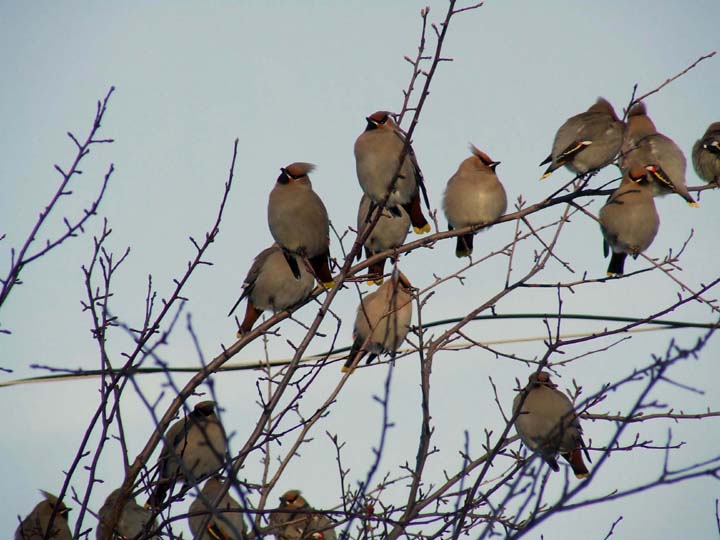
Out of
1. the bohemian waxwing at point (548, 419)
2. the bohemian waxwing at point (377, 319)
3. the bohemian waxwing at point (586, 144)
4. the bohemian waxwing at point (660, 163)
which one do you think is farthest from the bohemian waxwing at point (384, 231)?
the bohemian waxwing at point (548, 419)

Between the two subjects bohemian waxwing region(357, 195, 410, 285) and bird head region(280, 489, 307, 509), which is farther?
bohemian waxwing region(357, 195, 410, 285)

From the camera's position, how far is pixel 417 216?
5570 mm

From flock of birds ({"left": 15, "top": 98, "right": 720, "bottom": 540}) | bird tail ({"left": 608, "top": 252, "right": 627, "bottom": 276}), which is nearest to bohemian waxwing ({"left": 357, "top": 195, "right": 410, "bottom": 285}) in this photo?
flock of birds ({"left": 15, "top": 98, "right": 720, "bottom": 540})

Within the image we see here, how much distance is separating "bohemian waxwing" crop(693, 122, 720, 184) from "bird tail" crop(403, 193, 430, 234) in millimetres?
3348

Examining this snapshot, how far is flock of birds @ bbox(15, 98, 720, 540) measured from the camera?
5309mm

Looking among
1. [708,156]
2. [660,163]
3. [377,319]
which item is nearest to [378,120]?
[377,319]

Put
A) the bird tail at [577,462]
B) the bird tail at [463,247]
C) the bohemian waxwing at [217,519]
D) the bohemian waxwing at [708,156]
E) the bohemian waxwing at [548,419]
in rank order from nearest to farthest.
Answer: the bohemian waxwing at [217,519] < the bohemian waxwing at [548,419] < the bird tail at [577,462] < the bird tail at [463,247] < the bohemian waxwing at [708,156]

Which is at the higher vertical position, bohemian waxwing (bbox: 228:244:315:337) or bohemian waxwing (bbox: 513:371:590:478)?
bohemian waxwing (bbox: 228:244:315:337)

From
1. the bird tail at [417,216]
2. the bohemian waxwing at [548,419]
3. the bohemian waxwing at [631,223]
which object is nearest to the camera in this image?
the bohemian waxwing at [548,419]

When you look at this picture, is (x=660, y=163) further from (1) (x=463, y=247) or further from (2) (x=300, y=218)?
(2) (x=300, y=218)

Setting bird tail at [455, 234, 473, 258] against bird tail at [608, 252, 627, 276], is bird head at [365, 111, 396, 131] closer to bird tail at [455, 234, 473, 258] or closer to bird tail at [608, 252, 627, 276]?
bird tail at [455, 234, 473, 258]

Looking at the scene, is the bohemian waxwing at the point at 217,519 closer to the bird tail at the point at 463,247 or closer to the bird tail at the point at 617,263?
the bird tail at the point at 463,247

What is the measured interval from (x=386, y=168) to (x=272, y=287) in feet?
4.56

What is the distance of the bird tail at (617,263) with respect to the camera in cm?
637
